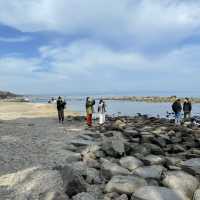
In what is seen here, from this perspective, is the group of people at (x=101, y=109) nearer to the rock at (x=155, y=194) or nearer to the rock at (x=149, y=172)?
the rock at (x=149, y=172)

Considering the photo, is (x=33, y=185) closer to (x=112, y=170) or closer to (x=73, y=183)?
(x=73, y=183)

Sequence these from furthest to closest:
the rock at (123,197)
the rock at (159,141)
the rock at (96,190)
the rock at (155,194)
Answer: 1. the rock at (159,141)
2. the rock at (96,190)
3. the rock at (123,197)
4. the rock at (155,194)

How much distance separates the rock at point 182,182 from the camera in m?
9.26

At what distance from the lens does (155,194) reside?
27.7 ft

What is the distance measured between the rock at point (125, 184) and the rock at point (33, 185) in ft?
3.87

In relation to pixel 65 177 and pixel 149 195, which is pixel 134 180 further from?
pixel 65 177

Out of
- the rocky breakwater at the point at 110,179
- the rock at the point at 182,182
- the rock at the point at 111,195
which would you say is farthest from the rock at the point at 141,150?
→ the rock at the point at 111,195

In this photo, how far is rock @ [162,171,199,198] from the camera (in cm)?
926

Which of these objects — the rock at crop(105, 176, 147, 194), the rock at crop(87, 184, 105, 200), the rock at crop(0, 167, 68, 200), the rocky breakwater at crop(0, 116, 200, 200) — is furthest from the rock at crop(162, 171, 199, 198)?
the rock at crop(0, 167, 68, 200)

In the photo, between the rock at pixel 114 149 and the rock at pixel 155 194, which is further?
the rock at pixel 114 149

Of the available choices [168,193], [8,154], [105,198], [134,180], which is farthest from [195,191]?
[8,154]

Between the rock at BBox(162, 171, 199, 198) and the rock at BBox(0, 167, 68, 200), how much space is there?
102 inches

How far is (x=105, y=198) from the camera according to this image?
9109mm

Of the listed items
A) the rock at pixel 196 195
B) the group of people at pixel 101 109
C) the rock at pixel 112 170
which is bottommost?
the rock at pixel 196 195
